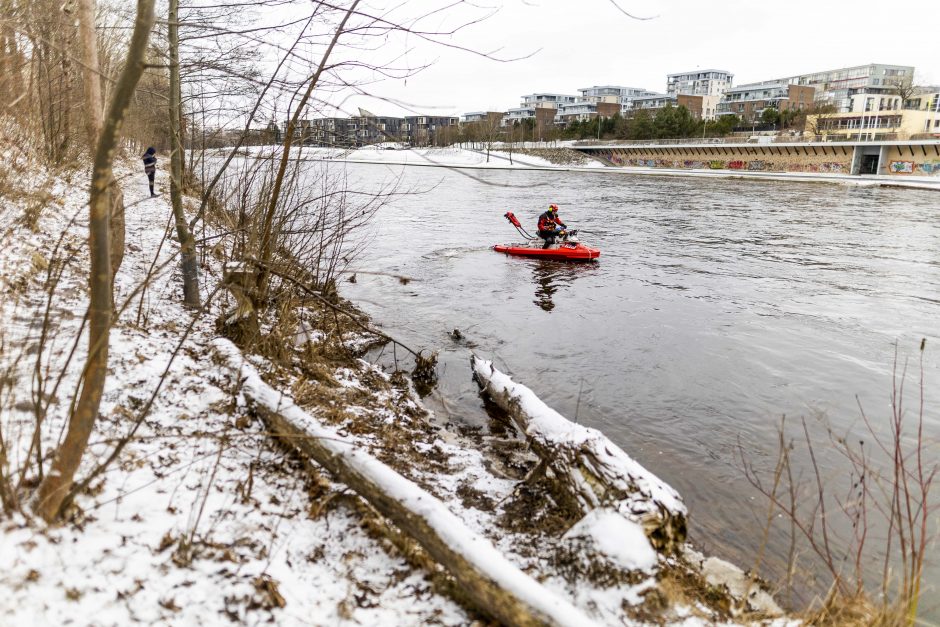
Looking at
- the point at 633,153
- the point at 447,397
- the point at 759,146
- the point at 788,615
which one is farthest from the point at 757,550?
the point at 633,153

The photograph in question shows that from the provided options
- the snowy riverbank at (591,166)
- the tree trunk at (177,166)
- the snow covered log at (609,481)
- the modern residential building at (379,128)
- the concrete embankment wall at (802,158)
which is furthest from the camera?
the concrete embankment wall at (802,158)

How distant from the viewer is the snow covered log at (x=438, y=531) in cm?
279

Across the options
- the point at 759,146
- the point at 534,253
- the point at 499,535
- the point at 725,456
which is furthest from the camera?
the point at 759,146

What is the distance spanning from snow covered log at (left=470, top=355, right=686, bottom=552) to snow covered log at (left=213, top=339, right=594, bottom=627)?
103 cm

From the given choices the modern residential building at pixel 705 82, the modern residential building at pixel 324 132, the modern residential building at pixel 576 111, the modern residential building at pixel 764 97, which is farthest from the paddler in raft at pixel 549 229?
the modern residential building at pixel 705 82

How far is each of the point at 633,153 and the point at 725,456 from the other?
7416cm

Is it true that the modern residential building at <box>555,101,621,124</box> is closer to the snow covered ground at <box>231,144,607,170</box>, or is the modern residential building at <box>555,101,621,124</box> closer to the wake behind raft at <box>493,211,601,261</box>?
the wake behind raft at <box>493,211,601,261</box>

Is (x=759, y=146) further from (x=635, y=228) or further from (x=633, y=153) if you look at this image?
(x=635, y=228)

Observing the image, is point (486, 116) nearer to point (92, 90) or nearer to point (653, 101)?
point (653, 101)

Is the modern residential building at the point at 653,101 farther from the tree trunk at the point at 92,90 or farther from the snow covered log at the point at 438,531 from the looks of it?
the snow covered log at the point at 438,531

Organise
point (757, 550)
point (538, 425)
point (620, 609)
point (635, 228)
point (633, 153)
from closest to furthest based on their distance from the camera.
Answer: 1. point (620, 609)
2. point (757, 550)
3. point (538, 425)
4. point (635, 228)
5. point (633, 153)

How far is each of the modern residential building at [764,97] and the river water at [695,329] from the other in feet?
286

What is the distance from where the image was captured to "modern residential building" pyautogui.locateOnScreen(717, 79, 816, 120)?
98875 mm

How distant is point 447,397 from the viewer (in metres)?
7.17
